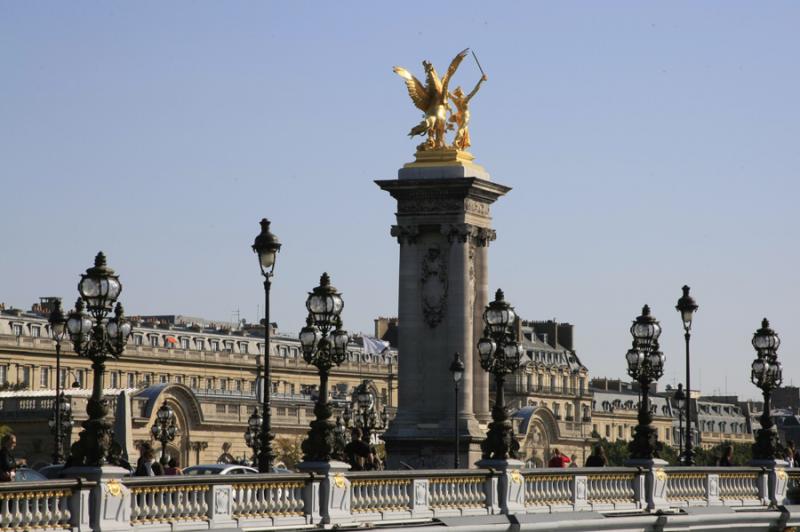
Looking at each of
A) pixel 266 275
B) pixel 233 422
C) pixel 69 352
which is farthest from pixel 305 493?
pixel 69 352

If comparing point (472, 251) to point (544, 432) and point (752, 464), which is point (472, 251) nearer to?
point (752, 464)

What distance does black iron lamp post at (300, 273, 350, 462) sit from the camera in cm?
3428

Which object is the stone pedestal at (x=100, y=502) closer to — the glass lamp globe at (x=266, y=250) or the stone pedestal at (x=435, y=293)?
→ the glass lamp globe at (x=266, y=250)

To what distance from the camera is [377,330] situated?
7869 inches

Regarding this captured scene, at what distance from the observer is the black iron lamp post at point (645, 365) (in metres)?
43.6

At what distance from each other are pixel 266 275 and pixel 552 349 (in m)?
155

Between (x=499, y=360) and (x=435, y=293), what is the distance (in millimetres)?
31298

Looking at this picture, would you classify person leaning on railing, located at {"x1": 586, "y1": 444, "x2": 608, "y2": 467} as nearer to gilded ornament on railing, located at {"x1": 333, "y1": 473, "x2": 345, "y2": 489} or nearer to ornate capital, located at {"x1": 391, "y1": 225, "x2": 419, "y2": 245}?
gilded ornament on railing, located at {"x1": 333, "y1": 473, "x2": 345, "y2": 489}

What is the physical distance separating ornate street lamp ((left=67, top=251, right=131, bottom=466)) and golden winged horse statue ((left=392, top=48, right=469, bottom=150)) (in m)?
40.2

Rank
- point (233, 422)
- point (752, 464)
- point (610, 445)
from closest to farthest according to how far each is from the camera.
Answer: point (752, 464) → point (233, 422) → point (610, 445)

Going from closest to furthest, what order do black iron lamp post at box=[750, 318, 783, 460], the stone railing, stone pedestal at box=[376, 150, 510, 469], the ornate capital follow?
the stone railing
black iron lamp post at box=[750, 318, 783, 460]
stone pedestal at box=[376, 150, 510, 469]
the ornate capital

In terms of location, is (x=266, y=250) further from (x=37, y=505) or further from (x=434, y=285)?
(x=434, y=285)

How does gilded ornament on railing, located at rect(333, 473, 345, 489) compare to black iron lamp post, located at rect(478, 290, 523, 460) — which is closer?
gilded ornament on railing, located at rect(333, 473, 345, 489)

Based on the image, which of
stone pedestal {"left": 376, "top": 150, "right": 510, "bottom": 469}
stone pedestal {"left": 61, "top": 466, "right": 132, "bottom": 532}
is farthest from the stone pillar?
stone pedestal {"left": 61, "top": 466, "right": 132, "bottom": 532}
